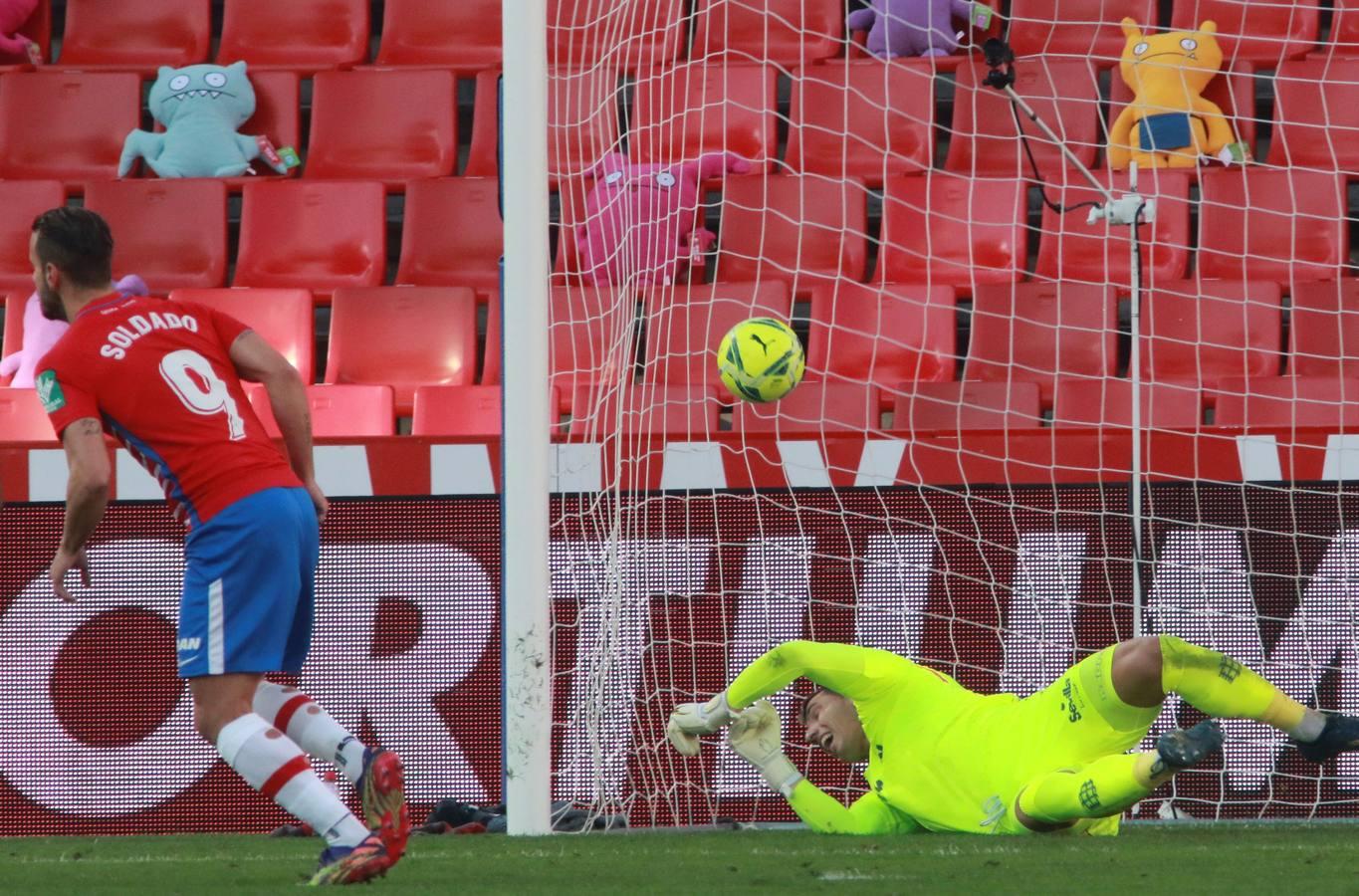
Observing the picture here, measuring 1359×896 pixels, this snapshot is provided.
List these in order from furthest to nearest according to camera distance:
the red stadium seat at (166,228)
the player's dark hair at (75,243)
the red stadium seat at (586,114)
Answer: the red stadium seat at (166,228), the red stadium seat at (586,114), the player's dark hair at (75,243)

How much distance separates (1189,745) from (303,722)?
6.12 ft

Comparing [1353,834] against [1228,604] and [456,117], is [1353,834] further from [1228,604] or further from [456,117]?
[456,117]

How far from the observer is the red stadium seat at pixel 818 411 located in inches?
274

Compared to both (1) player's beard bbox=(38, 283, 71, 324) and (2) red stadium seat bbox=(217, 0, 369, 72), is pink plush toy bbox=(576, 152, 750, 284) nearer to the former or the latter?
(2) red stadium seat bbox=(217, 0, 369, 72)

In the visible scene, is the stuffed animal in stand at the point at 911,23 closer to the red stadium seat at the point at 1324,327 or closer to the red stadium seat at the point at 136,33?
the red stadium seat at the point at 1324,327

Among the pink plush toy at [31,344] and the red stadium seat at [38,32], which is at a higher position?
the red stadium seat at [38,32]

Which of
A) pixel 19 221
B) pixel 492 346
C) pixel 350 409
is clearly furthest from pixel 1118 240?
pixel 19 221

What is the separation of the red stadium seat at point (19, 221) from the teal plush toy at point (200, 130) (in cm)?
48

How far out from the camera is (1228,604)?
228 inches

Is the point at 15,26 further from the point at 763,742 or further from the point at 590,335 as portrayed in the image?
the point at 763,742

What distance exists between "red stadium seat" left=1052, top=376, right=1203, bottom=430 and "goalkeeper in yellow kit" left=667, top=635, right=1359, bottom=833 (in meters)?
2.17

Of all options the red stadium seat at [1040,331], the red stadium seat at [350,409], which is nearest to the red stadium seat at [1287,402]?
the red stadium seat at [1040,331]

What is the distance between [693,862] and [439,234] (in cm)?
490

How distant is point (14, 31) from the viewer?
391 inches
